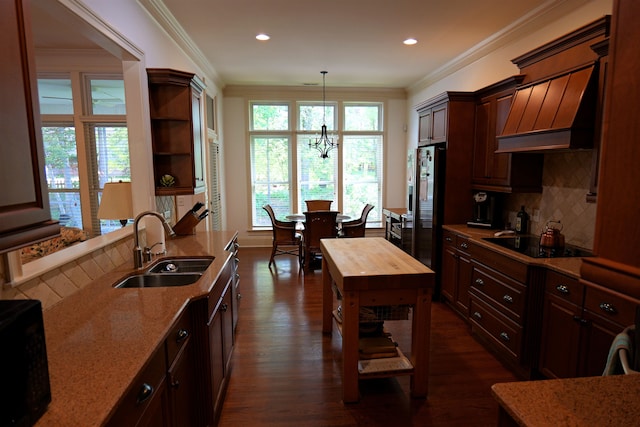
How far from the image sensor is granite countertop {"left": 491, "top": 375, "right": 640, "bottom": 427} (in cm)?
97

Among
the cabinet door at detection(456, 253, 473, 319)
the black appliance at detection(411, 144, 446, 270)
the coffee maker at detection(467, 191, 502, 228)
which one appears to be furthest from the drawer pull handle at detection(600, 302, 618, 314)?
the black appliance at detection(411, 144, 446, 270)

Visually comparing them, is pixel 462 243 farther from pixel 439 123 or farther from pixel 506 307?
pixel 439 123

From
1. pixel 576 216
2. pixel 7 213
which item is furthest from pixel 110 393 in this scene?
pixel 576 216

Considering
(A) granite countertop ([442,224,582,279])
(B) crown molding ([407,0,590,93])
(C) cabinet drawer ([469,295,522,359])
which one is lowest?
(C) cabinet drawer ([469,295,522,359])

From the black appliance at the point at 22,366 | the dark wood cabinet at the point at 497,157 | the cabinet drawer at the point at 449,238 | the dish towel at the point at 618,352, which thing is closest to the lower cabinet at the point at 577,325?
the dish towel at the point at 618,352

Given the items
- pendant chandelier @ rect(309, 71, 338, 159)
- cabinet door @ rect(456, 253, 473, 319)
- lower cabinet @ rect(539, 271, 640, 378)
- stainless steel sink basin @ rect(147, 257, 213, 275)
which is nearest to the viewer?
lower cabinet @ rect(539, 271, 640, 378)

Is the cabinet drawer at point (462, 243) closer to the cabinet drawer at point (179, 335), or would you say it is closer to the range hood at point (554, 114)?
the range hood at point (554, 114)

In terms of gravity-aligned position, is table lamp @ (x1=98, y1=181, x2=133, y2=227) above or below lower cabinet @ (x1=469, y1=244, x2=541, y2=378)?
above

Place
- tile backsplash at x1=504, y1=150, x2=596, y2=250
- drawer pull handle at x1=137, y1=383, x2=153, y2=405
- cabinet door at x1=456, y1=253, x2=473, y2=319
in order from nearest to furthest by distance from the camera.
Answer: drawer pull handle at x1=137, y1=383, x2=153, y2=405 < tile backsplash at x1=504, y1=150, x2=596, y2=250 < cabinet door at x1=456, y1=253, x2=473, y2=319

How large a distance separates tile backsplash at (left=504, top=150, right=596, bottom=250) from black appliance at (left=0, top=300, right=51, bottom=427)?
128 inches

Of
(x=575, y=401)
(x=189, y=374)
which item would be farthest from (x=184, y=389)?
(x=575, y=401)

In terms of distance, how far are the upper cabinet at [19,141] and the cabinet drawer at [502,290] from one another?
9.35ft

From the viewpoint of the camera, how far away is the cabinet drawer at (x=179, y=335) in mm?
1575

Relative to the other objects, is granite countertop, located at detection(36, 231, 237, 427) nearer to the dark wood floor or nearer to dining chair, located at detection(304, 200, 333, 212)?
the dark wood floor
